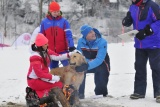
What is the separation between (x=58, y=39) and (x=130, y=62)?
5420mm

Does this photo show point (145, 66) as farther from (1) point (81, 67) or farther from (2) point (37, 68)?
(2) point (37, 68)

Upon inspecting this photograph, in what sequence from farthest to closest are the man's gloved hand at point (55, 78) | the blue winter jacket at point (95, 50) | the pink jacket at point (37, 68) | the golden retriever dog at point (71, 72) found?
the blue winter jacket at point (95, 50)
the golden retriever dog at point (71, 72)
the man's gloved hand at point (55, 78)
the pink jacket at point (37, 68)

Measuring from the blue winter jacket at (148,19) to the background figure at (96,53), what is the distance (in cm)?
70

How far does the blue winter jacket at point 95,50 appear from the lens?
577 cm

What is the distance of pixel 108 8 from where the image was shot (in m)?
39.6

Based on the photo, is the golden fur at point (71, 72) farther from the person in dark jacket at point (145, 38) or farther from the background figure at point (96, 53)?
the person in dark jacket at point (145, 38)

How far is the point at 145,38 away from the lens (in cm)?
538

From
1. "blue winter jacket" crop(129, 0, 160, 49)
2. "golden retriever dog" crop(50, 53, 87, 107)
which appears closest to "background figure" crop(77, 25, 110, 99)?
"golden retriever dog" crop(50, 53, 87, 107)

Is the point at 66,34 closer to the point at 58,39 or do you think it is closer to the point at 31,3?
the point at 58,39

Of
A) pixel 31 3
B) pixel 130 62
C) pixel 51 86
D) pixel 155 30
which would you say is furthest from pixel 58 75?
pixel 31 3

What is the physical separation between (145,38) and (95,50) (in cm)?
97

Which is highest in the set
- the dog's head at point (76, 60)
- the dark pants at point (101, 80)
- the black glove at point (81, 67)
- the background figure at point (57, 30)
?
the background figure at point (57, 30)

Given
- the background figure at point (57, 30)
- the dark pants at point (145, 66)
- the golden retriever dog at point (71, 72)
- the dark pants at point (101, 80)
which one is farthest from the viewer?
the background figure at point (57, 30)

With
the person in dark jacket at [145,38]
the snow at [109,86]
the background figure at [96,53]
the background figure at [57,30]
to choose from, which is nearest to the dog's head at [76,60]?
the background figure at [96,53]
